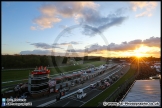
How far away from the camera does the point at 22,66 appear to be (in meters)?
79.2

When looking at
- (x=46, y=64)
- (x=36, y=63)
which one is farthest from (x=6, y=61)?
(x=46, y=64)

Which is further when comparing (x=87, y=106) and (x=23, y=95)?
(x=23, y=95)

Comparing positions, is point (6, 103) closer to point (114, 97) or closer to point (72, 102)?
point (72, 102)

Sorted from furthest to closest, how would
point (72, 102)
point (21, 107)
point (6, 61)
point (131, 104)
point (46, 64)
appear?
point (46, 64) → point (6, 61) → point (72, 102) → point (21, 107) → point (131, 104)

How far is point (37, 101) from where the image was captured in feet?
101

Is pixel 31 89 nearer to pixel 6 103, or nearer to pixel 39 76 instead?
pixel 39 76

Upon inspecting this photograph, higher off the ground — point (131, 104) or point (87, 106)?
point (131, 104)

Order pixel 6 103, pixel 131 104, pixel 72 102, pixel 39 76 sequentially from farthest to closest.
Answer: pixel 39 76 < pixel 72 102 < pixel 6 103 < pixel 131 104

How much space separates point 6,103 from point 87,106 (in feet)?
47.2

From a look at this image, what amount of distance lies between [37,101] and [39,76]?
21.2 feet

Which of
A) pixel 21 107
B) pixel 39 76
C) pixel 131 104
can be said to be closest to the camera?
pixel 131 104

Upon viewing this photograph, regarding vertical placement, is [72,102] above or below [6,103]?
below

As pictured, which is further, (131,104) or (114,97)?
(114,97)

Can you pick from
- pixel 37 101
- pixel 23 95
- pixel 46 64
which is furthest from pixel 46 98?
pixel 46 64
